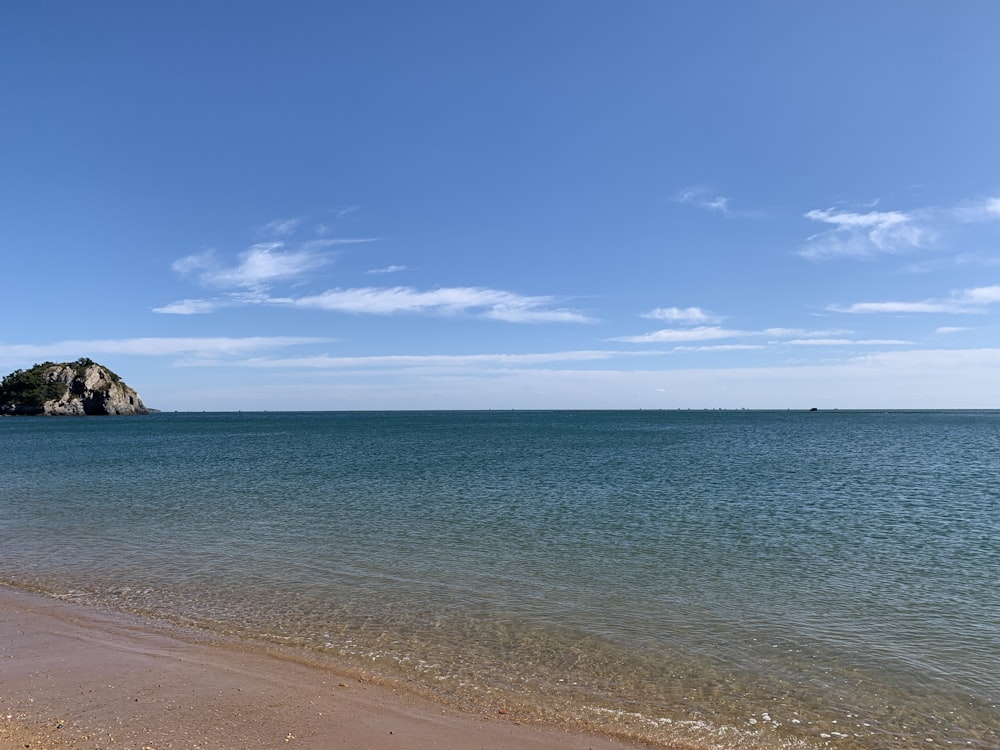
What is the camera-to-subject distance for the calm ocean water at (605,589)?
907 cm

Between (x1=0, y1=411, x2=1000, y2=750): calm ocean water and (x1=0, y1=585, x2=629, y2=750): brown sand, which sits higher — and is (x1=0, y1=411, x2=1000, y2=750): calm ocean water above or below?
below

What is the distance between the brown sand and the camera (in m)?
7.46

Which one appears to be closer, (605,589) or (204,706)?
(204,706)

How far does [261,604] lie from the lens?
13344 millimetres

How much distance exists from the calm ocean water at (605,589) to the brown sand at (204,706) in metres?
0.78

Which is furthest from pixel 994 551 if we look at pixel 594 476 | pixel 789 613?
pixel 594 476

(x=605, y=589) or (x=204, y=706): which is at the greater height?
(x=204, y=706)

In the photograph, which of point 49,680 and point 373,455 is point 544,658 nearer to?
point 49,680

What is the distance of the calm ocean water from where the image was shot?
→ 357 inches

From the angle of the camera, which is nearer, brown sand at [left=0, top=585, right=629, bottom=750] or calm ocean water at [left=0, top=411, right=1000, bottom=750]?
brown sand at [left=0, top=585, right=629, bottom=750]

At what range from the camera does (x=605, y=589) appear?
14.6m

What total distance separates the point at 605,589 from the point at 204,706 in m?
8.92

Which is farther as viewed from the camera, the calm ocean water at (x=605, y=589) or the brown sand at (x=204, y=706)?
the calm ocean water at (x=605, y=589)

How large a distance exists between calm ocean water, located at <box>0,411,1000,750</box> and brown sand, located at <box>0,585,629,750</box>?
775mm
